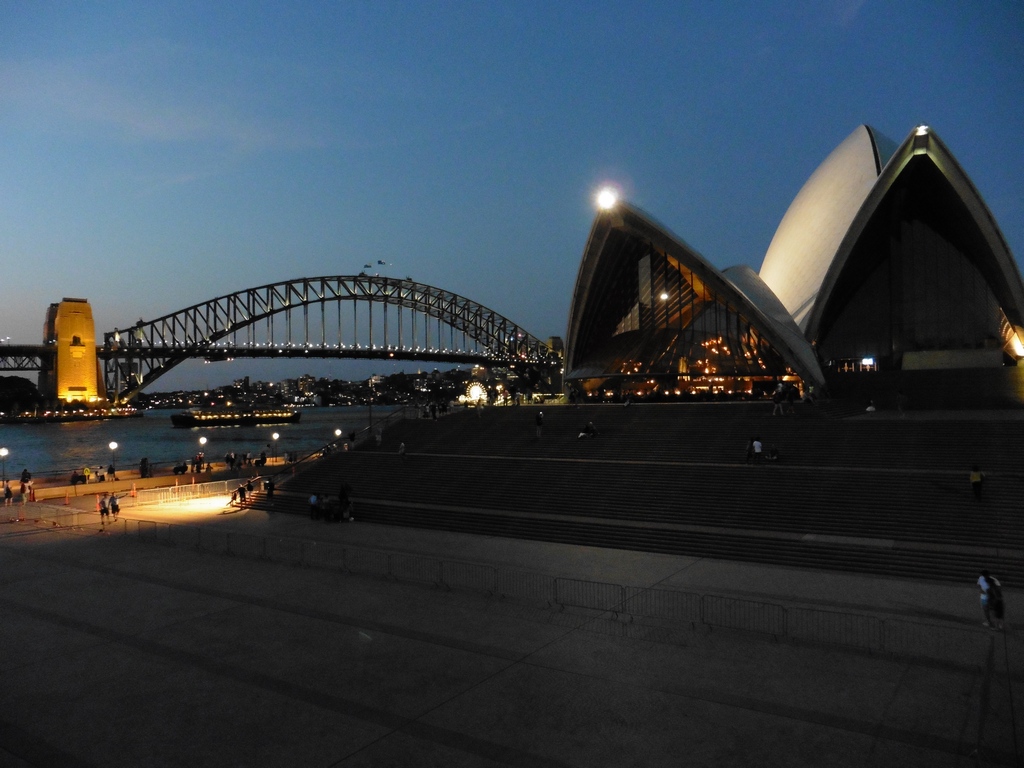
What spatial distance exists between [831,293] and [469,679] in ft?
83.7

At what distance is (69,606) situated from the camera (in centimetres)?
962

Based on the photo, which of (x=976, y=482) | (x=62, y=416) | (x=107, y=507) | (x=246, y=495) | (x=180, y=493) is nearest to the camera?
(x=976, y=482)

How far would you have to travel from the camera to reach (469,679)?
696 cm

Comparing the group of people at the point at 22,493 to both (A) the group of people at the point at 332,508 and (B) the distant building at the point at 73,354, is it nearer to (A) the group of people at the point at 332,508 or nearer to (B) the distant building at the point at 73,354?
(A) the group of people at the point at 332,508

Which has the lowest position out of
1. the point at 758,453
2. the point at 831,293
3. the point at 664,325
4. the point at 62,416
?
the point at 758,453

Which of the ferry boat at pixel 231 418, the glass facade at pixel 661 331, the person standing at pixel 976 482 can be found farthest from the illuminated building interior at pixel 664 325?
the ferry boat at pixel 231 418

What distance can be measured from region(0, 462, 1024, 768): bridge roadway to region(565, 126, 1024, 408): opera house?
18352 mm

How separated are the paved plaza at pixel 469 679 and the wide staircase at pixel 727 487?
4.43ft

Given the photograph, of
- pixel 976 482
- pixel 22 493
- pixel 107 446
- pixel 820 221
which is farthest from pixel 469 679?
pixel 107 446

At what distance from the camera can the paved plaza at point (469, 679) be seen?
18.3ft

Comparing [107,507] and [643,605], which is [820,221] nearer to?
[643,605]

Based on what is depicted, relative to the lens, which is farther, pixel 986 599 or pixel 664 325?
pixel 664 325

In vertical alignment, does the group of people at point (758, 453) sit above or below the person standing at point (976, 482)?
above

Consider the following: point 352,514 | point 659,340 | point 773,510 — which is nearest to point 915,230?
point 659,340
